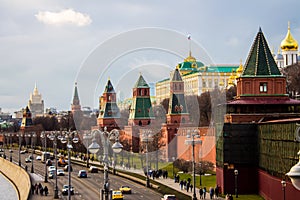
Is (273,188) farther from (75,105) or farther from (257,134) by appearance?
(75,105)

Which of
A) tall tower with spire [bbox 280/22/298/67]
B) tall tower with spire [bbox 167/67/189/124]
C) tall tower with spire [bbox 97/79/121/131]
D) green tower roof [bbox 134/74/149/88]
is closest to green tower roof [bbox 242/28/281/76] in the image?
tall tower with spire [bbox 167/67/189/124]

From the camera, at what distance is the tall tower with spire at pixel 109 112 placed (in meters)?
85.2

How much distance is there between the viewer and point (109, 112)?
86.1m

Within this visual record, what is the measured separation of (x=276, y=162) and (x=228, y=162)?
21.4ft

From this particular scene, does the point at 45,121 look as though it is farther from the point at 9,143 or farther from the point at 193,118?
the point at 193,118

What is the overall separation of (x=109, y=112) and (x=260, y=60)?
50.1 m

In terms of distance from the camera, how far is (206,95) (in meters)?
101

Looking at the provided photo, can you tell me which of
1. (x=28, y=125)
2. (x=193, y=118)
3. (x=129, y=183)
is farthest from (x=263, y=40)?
(x=28, y=125)

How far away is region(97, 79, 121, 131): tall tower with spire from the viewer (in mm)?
85188

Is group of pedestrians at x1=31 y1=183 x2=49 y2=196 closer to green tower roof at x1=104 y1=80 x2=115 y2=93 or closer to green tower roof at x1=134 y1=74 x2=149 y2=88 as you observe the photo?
green tower roof at x1=134 y1=74 x2=149 y2=88

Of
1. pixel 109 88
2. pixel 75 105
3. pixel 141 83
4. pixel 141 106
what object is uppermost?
pixel 109 88

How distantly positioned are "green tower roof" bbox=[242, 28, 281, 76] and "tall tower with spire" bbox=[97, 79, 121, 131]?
1862 inches

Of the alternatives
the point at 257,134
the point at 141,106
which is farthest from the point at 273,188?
the point at 141,106

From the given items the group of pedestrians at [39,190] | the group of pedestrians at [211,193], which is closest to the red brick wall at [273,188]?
the group of pedestrians at [211,193]
